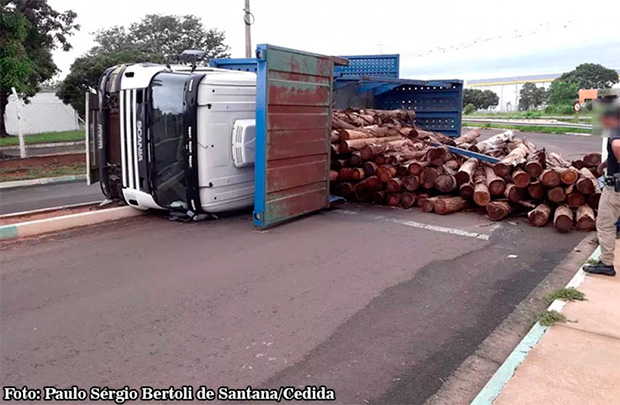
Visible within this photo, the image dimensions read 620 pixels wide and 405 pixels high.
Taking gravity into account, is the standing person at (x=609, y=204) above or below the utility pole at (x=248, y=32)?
below

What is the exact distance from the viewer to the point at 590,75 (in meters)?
63.9

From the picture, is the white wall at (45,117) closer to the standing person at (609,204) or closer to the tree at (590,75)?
the standing person at (609,204)

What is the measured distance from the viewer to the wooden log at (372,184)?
938cm

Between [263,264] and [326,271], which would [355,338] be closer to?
[326,271]

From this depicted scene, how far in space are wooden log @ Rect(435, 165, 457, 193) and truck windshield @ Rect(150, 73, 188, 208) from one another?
4246mm

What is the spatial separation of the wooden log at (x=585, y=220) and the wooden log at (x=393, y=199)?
2880mm

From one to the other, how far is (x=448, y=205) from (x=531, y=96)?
250 feet

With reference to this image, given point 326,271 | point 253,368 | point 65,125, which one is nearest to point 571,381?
point 253,368

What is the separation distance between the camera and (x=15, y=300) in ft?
16.2

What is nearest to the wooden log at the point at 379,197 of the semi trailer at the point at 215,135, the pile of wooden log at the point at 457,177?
the pile of wooden log at the point at 457,177

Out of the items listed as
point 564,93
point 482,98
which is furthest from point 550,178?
point 482,98

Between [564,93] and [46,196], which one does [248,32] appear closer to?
[46,196]

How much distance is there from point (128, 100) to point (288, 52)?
8.01ft

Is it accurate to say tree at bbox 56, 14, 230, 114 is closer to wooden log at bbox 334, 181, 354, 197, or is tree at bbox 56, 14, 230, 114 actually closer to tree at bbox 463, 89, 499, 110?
wooden log at bbox 334, 181, 354, 197
